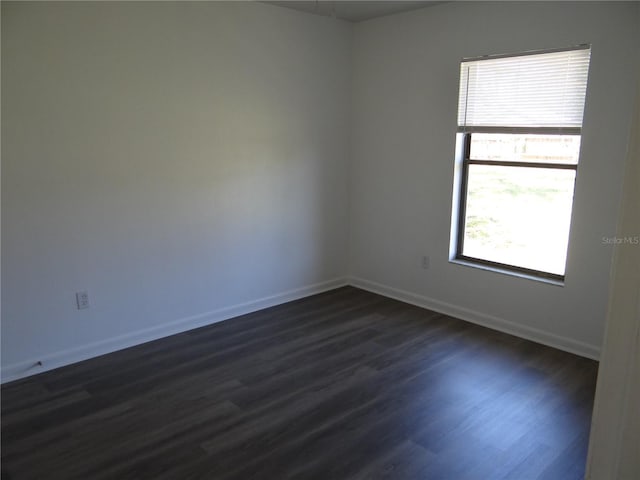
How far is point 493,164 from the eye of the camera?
3801mm

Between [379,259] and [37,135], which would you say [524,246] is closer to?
[379,259]

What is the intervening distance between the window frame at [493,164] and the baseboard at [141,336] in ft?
4.77

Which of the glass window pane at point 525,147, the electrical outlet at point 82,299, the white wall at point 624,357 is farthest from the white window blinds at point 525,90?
the electrical outlet at point 82,299

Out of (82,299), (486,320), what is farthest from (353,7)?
(82,299)

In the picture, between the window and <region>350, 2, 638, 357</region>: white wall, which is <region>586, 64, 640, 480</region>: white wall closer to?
<region>350, 2, 638, 357</region>: white wall

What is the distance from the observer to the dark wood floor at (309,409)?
225cm

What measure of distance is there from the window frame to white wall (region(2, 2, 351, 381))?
125cm

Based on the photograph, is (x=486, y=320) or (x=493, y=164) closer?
(x=493, y=164)

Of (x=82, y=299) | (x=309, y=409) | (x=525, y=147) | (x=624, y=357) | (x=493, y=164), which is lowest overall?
(x=309, y=409)

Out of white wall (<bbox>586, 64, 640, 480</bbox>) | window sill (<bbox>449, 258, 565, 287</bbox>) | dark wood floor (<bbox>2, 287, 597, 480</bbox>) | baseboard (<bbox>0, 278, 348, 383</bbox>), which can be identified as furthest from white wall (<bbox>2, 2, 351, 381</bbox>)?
white wall (<bbox>586, 64, 640, 480</bbox>)

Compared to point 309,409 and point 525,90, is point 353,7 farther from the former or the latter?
point 309,409

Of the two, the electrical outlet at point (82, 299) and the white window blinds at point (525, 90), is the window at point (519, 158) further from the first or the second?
the electrical outlet at point (82, 299)

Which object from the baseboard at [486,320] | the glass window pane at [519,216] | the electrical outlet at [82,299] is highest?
the glass window pane at [519,216]

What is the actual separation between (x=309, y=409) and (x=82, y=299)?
172cm
